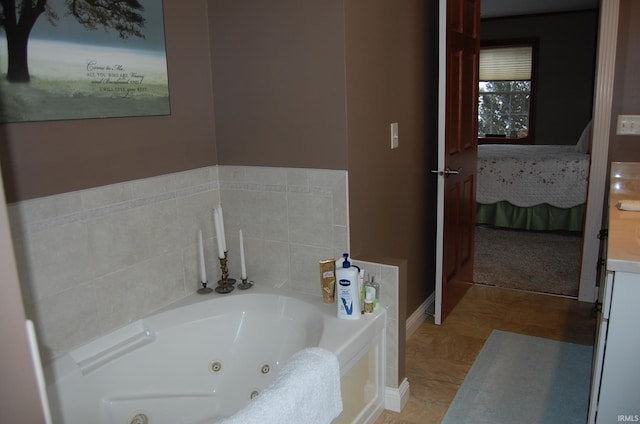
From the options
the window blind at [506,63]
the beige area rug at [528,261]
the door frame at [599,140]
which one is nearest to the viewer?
the door frame at [599,140]

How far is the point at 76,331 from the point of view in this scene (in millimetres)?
1882

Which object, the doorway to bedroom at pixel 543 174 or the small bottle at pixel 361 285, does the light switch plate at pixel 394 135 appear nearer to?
the small bottle at pixel 361 285

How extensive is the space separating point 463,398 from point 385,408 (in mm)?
363

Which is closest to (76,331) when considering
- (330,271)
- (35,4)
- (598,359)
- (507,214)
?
(330,271)

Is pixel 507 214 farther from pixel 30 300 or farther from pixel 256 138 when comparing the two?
pixel 30 300

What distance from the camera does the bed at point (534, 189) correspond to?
4473 millimetres

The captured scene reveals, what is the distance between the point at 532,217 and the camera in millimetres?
4723

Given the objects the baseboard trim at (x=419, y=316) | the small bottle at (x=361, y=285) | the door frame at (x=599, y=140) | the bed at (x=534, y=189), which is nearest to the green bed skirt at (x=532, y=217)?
the bed at (x=534, y=189)

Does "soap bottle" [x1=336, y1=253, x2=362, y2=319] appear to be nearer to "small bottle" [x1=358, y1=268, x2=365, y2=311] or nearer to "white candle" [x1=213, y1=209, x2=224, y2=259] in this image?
"small bottle" [x1=358, y1=268, x2=365, y2=311]

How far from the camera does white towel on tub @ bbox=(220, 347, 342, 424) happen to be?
4.55ft

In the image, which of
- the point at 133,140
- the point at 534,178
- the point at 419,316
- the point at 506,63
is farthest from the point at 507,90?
the point at 133,140

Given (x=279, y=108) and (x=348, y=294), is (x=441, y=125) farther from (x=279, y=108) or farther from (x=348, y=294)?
(x=348, y=294)

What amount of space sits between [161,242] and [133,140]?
0.46 meters

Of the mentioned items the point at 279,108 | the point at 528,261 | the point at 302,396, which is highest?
the point at 279,108
